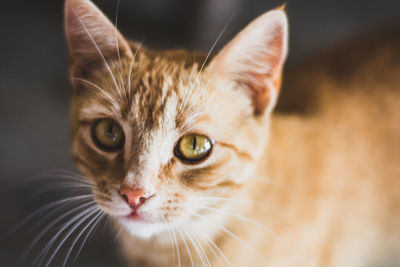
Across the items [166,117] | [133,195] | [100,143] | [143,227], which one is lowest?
[143,227]

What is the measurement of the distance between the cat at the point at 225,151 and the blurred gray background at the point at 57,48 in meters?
0.76

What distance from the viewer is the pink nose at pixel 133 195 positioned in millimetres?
1024

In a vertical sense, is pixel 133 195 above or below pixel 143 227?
above

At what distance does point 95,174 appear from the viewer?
1196 millimetres

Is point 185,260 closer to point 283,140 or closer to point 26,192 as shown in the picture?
point 283,140

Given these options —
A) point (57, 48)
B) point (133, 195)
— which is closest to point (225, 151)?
point (133, 195)

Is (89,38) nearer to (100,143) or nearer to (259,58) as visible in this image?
(100,143)

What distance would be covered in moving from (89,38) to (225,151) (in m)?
0.60

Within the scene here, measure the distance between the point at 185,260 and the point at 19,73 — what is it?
1.89 m

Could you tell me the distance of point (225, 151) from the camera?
3.90 feet

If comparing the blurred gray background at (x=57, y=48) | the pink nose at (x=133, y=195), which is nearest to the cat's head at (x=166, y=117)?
the pink nose at (x=133, y=195)

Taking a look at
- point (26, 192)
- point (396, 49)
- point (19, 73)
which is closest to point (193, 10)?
point (19, 73)

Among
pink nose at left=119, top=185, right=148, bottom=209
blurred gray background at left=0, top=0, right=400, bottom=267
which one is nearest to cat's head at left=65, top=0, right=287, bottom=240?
pink nose at left=119, top=185, right=148, bottom=209

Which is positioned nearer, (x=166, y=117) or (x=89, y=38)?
(x=166, y=117)
